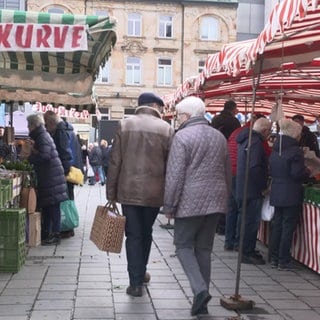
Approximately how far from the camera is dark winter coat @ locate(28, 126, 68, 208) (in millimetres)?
7965

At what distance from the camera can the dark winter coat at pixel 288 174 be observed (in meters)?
6.71

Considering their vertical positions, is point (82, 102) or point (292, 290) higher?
point (82, 102)

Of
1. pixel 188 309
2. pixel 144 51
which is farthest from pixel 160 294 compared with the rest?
pixel 144 51

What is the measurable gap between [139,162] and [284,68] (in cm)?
284

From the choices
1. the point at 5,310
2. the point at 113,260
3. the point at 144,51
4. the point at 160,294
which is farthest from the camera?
the point at 144,51

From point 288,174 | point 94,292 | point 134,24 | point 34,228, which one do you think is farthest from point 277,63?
point 134,24

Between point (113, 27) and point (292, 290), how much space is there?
304cm

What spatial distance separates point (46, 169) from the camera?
8094 mm

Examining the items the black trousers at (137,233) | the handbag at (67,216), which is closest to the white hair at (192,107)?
the black trousers at (137,233)

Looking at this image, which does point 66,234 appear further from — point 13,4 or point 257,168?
point 13,4

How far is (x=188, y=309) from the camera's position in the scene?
5.27 m

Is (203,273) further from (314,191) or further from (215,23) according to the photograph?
(215,23)

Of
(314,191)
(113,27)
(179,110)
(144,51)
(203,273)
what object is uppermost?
(144,51)

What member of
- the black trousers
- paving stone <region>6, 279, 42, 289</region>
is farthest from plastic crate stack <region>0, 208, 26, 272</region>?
Answer: the black trousers
